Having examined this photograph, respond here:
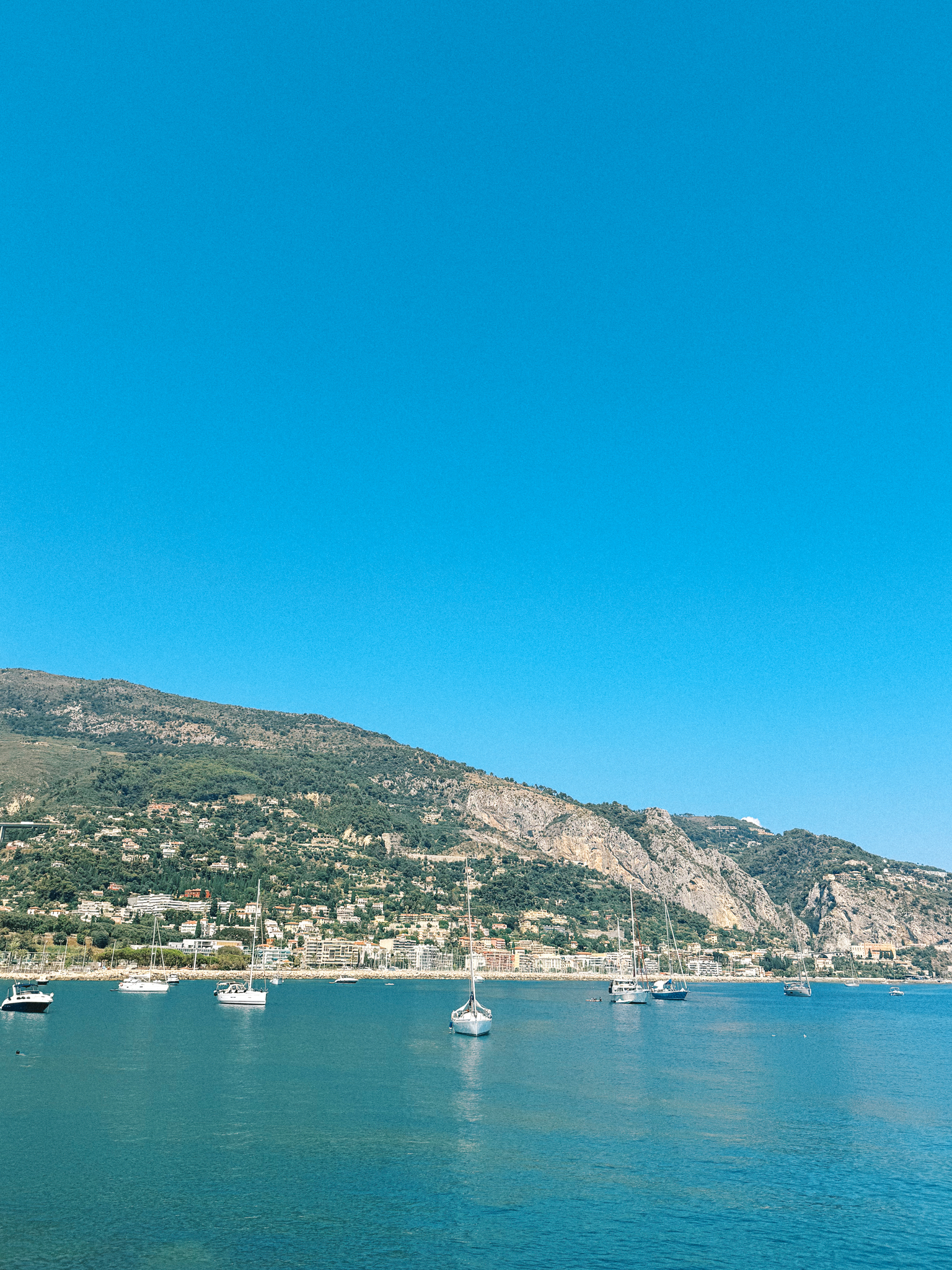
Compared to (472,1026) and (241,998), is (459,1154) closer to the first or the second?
(472,1026)

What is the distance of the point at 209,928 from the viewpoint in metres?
191

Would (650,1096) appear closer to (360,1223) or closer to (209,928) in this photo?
(360,1223)

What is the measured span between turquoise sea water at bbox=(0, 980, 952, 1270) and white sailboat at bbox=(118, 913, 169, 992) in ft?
183

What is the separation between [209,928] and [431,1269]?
180294 mm

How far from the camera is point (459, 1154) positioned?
37.4 meters

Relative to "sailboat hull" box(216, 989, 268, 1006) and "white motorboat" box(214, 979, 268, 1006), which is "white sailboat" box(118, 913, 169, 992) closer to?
"white motorboat" box(214, 979, 268, 1006)

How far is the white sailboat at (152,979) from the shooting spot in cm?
13088

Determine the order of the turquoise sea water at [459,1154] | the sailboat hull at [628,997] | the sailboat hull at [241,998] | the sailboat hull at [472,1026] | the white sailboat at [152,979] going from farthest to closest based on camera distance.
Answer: the sailboat hull at [628,997] < the white sailboat at [152,979] < the sailboat hull at [241,998] < the sailboat hull at [472,1026] < the turquoise sea water at [459,1154]

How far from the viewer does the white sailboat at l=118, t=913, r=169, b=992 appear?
131 metres

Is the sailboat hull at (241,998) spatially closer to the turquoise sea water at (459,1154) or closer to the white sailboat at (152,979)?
the white sailboat at (152,979)

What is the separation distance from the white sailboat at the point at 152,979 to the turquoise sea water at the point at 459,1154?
55.8m

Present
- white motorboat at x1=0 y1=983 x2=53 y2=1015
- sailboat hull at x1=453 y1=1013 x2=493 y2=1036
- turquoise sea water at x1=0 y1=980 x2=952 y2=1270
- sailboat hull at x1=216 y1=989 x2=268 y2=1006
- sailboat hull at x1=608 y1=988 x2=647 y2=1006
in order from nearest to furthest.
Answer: turquoise sea water at x1=0 y1=980 x2=952 y2=1270 → sailboat hull at x1=453 y1=1013 x2=493 y2=1036 → white motorboat at x1=0 y1=983 x2=53 y2=1015 → sailboat hull at x1=216 y1=989 x2=268 y2=1006 → sailboat hull at x1=608 y1=988 x2=647 y2=1006

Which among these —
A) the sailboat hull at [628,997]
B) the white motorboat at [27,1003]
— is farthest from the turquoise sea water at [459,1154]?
the sailboat hull at [628,997]

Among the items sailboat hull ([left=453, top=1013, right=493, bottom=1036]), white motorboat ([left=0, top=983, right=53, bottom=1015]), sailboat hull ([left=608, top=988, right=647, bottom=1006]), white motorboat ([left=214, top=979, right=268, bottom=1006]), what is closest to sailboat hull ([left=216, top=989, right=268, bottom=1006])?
white motorboat ([left=214, top=979, right=268, bottom=1006])
